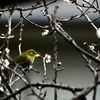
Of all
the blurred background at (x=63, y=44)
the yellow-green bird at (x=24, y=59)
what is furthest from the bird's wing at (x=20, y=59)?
the blurred background at (x=63, y=44)

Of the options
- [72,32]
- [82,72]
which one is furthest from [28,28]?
[82,72]

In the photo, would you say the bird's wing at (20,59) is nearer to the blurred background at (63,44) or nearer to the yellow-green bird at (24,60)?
the yellow-green bird at (24,60)

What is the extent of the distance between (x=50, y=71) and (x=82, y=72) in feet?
1.41

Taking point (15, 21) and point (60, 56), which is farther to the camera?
point (60, 56)

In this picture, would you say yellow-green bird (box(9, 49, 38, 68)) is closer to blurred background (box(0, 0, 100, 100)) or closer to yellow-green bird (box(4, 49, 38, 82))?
yellow-green bird (box(4, 49, 38, 82))

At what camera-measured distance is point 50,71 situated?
4367 millimetres

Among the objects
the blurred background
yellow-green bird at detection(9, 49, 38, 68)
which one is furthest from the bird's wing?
the blurred background

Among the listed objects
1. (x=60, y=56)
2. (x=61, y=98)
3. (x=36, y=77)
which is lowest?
(x=61, y=98)

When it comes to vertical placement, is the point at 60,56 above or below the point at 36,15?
below

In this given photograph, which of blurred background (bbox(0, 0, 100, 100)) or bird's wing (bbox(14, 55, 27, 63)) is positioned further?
blurred background (bbox(0, 0, 100, 100))

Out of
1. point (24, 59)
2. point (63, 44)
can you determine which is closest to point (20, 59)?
point (24, 59)

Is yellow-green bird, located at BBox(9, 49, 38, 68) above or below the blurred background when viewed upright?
below

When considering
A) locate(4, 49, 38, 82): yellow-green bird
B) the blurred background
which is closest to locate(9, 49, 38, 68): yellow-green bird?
locate(4, 49, 38, 82): yellow-green bird

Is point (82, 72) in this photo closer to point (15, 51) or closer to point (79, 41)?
point (79, 41)
